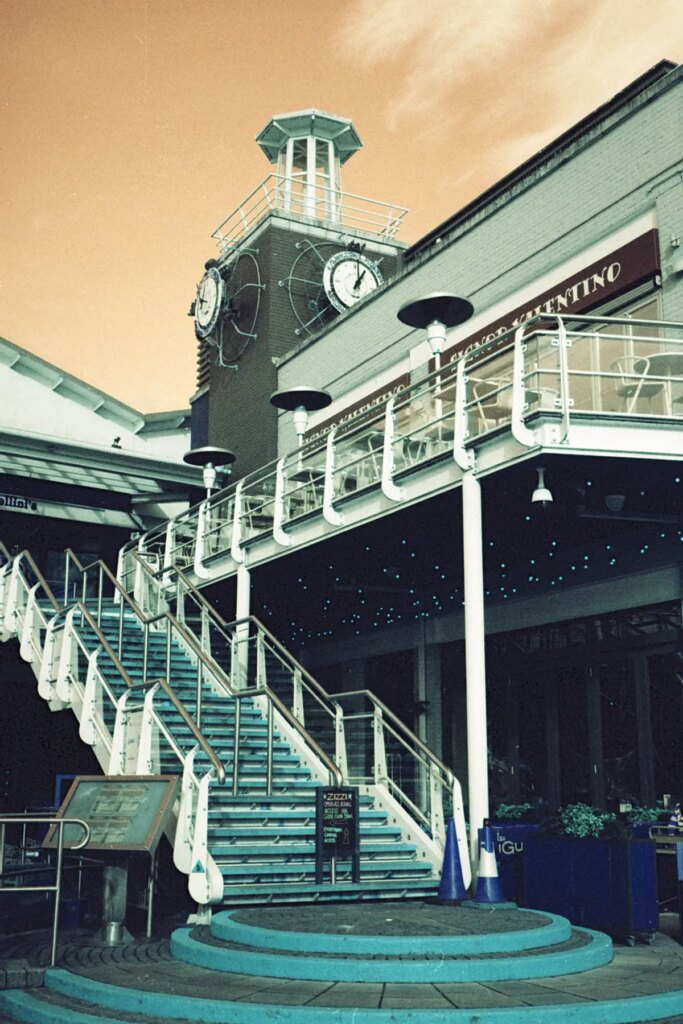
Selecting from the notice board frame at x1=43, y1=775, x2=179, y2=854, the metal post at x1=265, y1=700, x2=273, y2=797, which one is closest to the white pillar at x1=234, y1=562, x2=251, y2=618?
the metal post at x1=265, y1=700, x2=273, y2=797

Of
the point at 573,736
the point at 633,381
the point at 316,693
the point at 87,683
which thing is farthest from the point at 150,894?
the point at 573,736

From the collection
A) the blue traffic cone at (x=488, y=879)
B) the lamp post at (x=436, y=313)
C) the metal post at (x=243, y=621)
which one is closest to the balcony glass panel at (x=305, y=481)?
the metal post at (x=243, y=621)

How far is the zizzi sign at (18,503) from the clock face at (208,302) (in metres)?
6.65

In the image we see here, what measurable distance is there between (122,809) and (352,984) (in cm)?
373

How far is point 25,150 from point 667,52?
45.4ft

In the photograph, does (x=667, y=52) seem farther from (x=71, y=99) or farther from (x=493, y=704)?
(x=71, y=99)

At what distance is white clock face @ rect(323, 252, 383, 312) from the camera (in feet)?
88.3

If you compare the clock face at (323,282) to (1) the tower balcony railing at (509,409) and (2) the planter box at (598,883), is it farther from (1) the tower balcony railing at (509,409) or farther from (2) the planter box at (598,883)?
(2) the planter box at (598,883)

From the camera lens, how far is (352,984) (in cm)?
744

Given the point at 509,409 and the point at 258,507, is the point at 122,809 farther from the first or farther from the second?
the point at 258,507

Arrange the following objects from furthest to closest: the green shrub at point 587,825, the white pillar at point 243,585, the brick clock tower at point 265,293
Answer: the brick clock tower at point 265,293, the white pillar at point 243,585, the green shrub at point 587,825

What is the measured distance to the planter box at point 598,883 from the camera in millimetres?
9641

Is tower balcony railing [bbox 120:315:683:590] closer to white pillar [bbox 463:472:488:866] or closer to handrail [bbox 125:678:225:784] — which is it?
white pillar [bbox 463:472:488:866]

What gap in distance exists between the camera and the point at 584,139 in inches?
677
